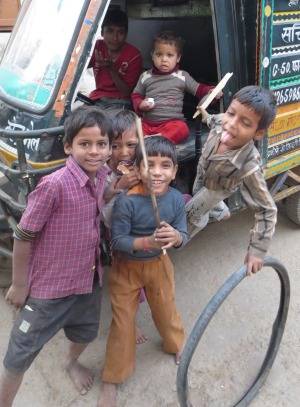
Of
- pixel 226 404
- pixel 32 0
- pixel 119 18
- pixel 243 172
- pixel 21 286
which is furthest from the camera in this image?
pixel 119 18

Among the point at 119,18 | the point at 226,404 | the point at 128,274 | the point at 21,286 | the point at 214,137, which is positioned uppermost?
the point at 119,18

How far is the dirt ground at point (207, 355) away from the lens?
2062 mm

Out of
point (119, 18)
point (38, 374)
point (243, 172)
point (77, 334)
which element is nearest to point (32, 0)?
point (119, 18)

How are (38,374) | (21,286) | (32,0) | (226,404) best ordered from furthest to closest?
1. (32,0)
2. (38,374)
3. (226,404)
4. (21,286)

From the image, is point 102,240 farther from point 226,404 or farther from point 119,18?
point 119,18

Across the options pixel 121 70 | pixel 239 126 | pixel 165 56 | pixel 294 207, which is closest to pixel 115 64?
pixel 121 70

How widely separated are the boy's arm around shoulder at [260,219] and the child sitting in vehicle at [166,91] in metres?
0.81

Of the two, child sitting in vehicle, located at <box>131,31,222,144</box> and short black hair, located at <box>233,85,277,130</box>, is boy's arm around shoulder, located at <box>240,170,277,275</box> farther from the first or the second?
child sitting in vehicle, located at <box>131,31,222,144</box>

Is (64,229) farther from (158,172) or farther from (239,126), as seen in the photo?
(239,126)

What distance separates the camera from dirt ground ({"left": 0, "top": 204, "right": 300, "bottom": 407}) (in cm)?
206

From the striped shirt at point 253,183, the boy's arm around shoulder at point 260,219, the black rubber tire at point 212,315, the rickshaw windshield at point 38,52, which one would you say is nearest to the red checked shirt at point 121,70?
the rickshaw windshield at point 38,52

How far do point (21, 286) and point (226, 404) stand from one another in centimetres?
125

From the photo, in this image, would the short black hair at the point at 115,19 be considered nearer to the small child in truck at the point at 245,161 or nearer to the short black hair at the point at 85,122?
the small child in truck at the point at 245,161

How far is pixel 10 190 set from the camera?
93.7 inches
